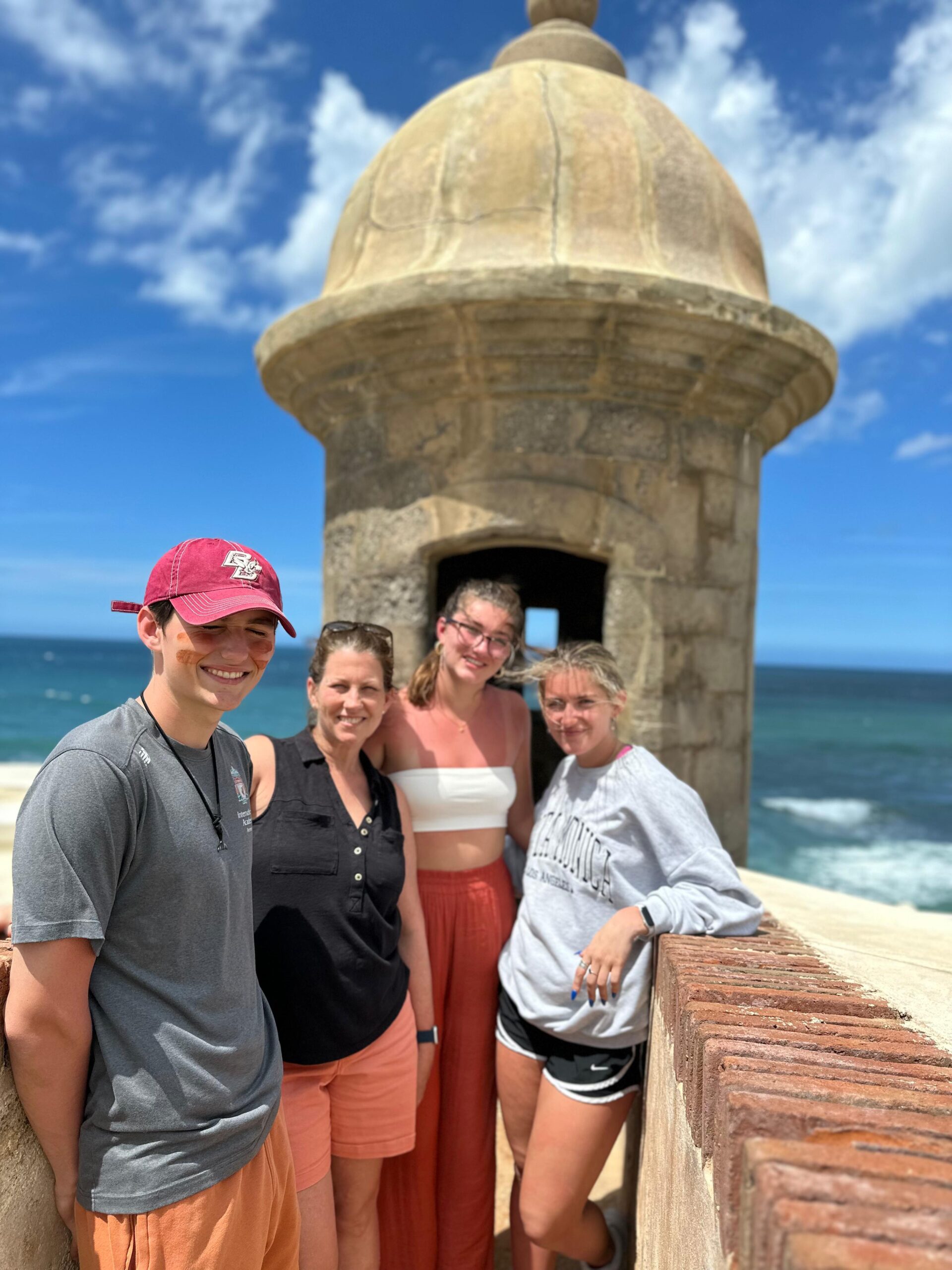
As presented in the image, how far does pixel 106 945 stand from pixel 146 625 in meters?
0.54

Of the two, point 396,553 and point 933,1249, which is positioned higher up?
point 396,553

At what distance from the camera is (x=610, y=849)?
2287 mm

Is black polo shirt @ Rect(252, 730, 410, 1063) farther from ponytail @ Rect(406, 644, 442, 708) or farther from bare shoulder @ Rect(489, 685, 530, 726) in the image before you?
bare shoulder @ Rect(489, 685, 530, 726)

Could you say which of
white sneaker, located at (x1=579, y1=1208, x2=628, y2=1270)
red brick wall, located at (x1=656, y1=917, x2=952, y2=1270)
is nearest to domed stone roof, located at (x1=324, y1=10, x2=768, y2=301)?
red brick wall, located at (x1=656, y1=917, x2=952, y2=1270)

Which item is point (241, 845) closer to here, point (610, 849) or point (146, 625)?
point (146, 625)

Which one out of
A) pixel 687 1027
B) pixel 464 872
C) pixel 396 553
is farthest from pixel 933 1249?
pixel 396 553

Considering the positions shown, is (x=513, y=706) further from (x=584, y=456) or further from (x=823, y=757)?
(x=823, y=757)

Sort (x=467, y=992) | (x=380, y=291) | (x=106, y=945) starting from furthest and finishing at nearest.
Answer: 1. (x=380, y=291)
2. (x=467, y=992)
3. (x=106, y=945)

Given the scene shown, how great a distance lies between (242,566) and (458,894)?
1.39m

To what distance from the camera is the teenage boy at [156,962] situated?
4.34 feet

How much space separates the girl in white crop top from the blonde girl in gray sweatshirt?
0.52ft

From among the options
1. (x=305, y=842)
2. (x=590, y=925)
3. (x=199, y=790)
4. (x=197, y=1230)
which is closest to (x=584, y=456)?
(x=590, y=925)

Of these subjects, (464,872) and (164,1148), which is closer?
(164,1148)

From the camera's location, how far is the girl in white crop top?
2562 mm
